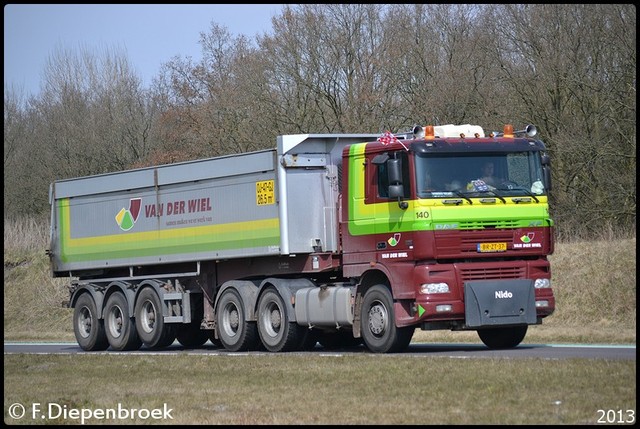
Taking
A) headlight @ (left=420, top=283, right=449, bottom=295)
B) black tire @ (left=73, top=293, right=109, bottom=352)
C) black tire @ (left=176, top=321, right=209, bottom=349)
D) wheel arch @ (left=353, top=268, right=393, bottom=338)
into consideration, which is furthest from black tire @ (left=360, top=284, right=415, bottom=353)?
black tire @ (left=73, top=293, right=109, bottom=352)

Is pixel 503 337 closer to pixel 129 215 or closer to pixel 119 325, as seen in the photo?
pixel 129 215

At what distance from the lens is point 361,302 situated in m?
20.1

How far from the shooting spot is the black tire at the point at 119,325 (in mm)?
25094

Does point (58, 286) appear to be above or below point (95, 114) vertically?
below

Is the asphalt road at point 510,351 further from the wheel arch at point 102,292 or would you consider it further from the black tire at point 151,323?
the wheel arch at point 102,292

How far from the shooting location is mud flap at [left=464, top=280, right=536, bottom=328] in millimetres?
18719

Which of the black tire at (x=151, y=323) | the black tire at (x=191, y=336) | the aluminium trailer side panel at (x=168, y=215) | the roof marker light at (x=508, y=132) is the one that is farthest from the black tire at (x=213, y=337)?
the roof marker light at (x=508, y=132)

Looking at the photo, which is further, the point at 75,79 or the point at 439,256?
the point at 75,79

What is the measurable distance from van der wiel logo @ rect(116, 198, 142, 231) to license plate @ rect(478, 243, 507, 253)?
28.9ft

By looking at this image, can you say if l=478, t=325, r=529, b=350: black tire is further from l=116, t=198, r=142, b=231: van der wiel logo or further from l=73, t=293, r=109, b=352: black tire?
l=73, t=293, r=109, b=352: black tire

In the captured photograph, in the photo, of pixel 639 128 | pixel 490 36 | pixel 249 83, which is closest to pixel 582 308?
pixel 639 128

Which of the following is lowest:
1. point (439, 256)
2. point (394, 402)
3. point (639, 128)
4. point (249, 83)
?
point (394, 402)

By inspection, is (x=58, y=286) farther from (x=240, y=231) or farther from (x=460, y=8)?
(x=240, y=231)

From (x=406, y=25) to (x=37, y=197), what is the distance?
59.9ft
